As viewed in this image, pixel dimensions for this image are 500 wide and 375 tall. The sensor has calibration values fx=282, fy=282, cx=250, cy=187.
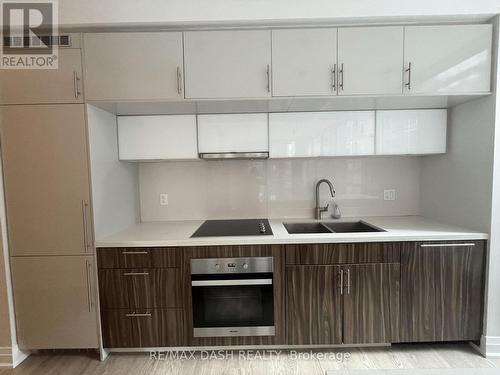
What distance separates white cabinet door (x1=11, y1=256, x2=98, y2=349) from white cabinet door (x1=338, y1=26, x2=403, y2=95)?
2.24m

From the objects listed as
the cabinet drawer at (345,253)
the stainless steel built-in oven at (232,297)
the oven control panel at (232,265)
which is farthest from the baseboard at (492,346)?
the oven control panel at (232,265)

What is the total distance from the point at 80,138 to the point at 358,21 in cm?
206

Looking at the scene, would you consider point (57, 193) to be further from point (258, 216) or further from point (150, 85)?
point (258, 216)

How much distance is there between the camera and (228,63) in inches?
76.6

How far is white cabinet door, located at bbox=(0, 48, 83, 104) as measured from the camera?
6.25ft

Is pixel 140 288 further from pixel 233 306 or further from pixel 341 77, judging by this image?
pixel 341 77

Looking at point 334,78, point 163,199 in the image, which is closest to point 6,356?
point 163,199

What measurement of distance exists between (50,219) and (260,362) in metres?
1.79

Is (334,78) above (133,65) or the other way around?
the other way around

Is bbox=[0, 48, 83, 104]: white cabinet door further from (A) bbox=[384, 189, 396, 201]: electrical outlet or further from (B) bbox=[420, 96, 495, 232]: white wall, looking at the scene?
(B) bbox=[420, 96, 495, 232]: white wall

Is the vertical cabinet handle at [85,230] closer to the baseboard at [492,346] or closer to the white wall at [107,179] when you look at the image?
the white wall at [107,179]

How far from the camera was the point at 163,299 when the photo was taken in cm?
201

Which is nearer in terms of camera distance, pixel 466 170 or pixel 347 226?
pixel 466 170

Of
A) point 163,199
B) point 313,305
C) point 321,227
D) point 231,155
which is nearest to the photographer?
point 313,305
